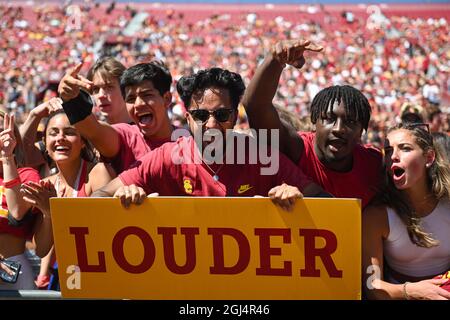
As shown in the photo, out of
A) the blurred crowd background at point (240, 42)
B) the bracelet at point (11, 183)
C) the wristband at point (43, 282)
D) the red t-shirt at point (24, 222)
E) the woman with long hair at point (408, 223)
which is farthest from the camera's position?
the blurred crowd background at point (240, 42)

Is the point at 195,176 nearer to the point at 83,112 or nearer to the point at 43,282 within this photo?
the point at 83,112

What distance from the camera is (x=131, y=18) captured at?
28.1 m

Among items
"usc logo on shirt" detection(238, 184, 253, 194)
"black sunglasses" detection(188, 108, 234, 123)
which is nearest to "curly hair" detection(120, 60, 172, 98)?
"black sunglasses" detection(188, 108, 234, 123)

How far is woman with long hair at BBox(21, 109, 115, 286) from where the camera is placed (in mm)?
2965

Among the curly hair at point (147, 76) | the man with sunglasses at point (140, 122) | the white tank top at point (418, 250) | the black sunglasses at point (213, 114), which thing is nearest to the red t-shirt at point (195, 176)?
the black sunglasses at point (213, 114)

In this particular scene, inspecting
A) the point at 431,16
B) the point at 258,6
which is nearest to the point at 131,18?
the point at 258,6

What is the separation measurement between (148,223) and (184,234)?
0.14 meters

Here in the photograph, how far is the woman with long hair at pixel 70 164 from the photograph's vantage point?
2965mm

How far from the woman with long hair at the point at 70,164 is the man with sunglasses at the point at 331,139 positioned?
0.81 meters

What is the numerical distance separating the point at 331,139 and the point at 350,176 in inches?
7.1

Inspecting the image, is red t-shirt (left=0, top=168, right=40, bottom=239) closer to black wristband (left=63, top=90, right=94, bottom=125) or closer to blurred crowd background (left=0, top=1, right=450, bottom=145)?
black wristband (left=63, top=90, right=94, bottom=125)

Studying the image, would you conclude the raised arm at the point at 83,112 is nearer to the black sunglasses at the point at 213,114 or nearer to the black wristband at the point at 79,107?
the black wristband at the point at 79,107
